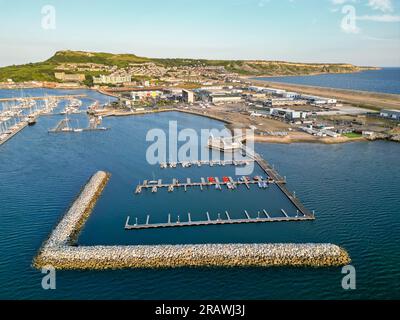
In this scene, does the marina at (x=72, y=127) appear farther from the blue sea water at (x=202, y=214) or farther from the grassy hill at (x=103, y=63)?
the grassy hill at (x=103, y=63)

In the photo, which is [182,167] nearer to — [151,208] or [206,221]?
[151,208]

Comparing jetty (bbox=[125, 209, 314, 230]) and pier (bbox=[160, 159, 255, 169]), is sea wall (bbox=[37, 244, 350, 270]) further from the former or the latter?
pier (bbox=[160, 159, 255, 169])

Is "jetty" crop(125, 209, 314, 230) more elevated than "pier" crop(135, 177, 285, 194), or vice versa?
"pier" crop(135, 177, 285, 194)

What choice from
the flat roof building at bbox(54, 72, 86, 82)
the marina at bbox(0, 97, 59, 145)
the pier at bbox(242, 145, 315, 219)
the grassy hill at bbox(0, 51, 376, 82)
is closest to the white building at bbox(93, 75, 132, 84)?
the flat roof building at bbox(54, 72, 86, 82)

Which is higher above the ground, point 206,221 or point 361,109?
point 361,109

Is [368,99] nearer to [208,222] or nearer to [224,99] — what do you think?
[224,99]

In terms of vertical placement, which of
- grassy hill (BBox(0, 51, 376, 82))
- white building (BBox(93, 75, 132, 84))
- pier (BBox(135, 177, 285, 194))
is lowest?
pier (BBox(135, 177, 285, 194))

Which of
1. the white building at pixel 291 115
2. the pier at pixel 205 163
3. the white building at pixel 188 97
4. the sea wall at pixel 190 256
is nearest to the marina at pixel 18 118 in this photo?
the pier at pixel 205 163

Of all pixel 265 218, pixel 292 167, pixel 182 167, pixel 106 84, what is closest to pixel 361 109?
pixel 292 167
